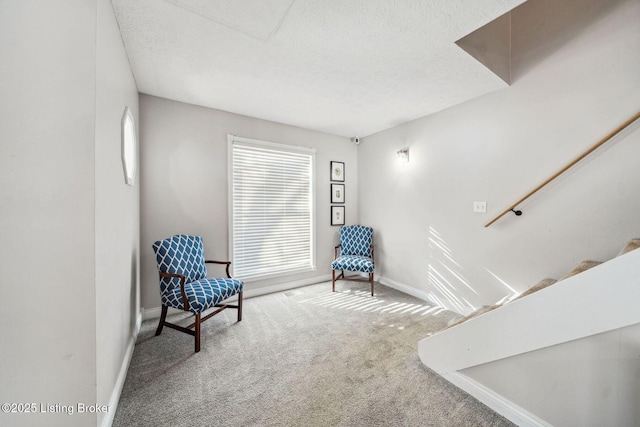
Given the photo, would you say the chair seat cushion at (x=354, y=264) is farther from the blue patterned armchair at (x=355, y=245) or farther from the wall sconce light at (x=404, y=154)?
the wall sconce light at (x=404, y=154)

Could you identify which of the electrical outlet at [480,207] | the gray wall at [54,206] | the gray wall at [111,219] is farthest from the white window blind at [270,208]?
the electrical outlet at [480,207]

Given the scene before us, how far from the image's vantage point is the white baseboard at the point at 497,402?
1309 millimetres

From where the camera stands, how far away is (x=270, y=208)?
339cm

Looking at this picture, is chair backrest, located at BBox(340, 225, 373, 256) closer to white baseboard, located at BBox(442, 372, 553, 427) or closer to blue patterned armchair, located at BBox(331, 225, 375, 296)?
blue patterned armchair, located at BBox(331, 225, 375, 296)

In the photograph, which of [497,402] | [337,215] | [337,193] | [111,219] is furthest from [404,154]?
[111,219]

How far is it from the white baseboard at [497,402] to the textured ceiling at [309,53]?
244 cm

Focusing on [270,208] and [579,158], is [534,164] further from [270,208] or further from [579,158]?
[270,208]

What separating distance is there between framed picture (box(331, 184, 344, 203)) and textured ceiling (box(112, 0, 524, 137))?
4.49ft

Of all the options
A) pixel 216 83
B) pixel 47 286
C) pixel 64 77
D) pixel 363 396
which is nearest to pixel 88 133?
pixel 64 77

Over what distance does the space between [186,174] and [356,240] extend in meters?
2.62

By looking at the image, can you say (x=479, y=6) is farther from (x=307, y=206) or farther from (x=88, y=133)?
(x=307, y=206)

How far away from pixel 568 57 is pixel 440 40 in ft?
4.12

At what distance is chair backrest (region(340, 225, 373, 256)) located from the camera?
3748mm

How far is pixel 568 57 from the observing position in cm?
195
